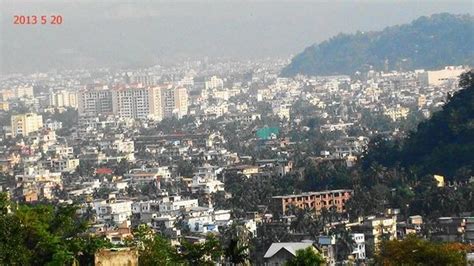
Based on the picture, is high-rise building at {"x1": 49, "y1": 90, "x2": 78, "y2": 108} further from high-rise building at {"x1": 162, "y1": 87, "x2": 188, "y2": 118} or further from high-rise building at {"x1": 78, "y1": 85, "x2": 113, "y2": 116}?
high-rise building at {"x1": 162, "y1": 87, "x2": 188, "y2": 118}

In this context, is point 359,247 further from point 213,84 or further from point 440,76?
point 213,84

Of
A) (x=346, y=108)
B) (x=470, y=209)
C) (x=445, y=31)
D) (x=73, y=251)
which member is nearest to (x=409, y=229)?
(x=470, y=209)

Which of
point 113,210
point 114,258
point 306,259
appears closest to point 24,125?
point 113,210

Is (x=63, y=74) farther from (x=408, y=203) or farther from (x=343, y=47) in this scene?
(x=408, y=203)

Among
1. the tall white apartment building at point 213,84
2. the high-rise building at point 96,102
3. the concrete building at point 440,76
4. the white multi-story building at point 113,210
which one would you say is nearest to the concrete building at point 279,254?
the white multi-story building at point 113,210

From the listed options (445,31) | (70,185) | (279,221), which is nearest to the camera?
(279,221)

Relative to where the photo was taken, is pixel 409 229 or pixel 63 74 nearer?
pixel 409 229

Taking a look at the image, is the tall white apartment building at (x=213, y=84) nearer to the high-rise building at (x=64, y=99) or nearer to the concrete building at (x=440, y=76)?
the high-rise building at (x=64, y=99)
